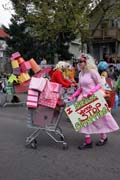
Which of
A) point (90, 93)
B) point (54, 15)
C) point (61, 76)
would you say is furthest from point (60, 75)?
point (54, 15)

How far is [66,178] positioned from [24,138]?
10.2ft

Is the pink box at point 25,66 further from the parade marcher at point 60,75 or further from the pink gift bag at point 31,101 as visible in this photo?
the pink gift bag at point 31,101

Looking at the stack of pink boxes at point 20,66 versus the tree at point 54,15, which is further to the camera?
the tree at point 54,15

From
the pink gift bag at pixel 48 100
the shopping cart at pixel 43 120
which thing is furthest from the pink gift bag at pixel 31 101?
the shopping cart at pixel 43 120

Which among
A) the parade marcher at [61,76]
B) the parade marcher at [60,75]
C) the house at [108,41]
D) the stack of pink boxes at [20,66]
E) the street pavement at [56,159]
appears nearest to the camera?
the street pavement at [56,159]

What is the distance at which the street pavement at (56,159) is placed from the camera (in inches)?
259

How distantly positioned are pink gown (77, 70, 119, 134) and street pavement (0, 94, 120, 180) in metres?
0.33

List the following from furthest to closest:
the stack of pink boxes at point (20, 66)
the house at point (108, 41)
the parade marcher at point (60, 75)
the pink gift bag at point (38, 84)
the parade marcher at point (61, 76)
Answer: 1. the house at point (108, 41)
2. the stack of pink boxes at point (20, 66)
3. the parade marcher at point (60, 75)
4. the parade marcher at point (61, 76)
5. the pink gift bag at point (38, 84)

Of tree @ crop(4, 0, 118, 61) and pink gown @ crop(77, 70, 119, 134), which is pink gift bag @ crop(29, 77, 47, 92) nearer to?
pink gown @ crop(77, 70, 119, 134)

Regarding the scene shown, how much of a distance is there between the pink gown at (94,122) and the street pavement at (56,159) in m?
0.33

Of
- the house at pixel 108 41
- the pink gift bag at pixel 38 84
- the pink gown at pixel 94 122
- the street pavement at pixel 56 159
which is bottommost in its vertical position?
the house at pixel 108 41

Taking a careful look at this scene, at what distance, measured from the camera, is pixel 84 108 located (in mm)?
8336

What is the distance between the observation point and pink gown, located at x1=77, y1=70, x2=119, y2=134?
333 inches

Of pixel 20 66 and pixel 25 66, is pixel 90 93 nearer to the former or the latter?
pixel 25 66
